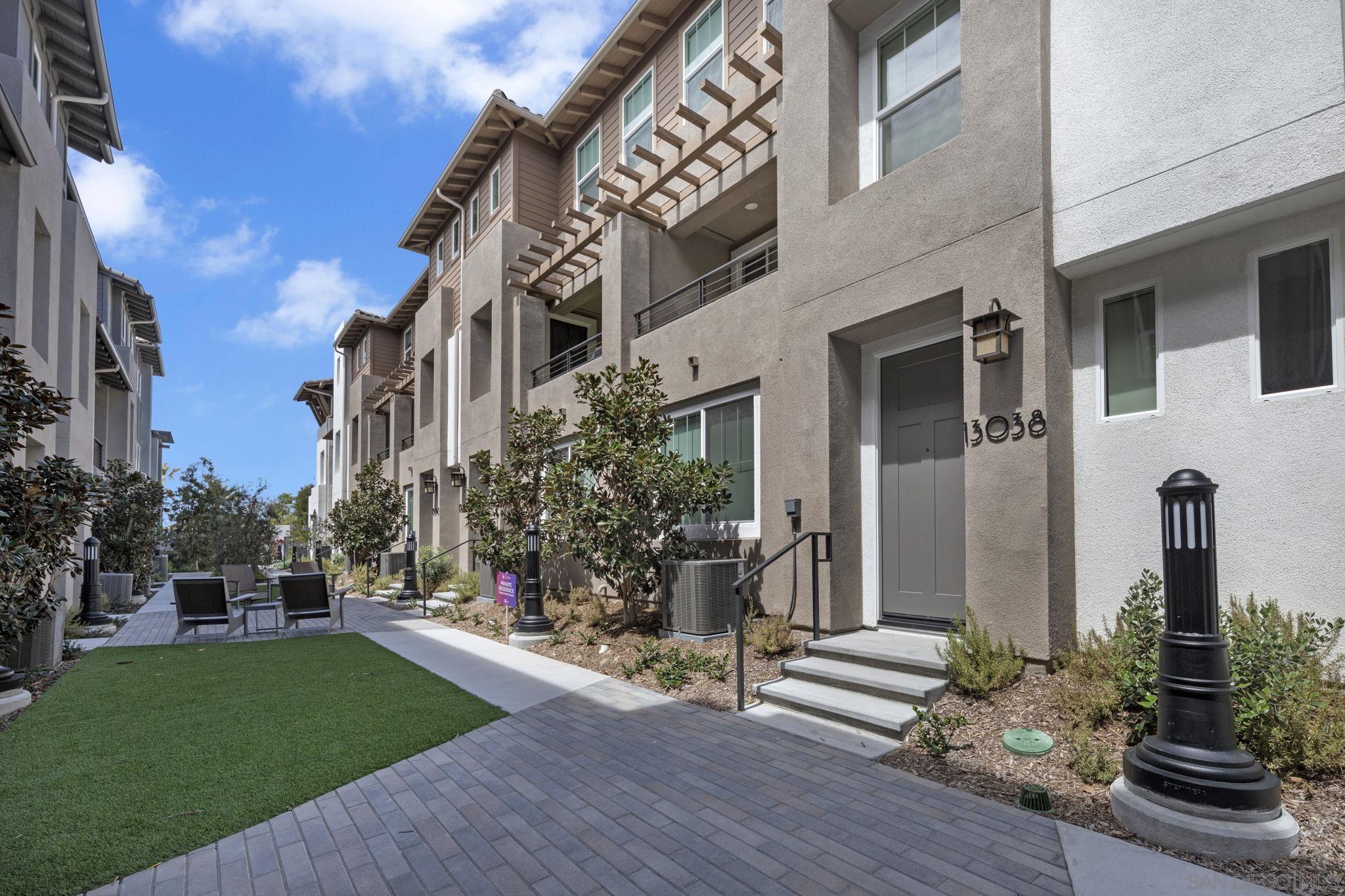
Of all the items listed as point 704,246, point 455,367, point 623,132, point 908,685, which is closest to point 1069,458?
point 908,685

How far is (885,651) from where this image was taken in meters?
6.02

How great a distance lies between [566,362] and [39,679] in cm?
949

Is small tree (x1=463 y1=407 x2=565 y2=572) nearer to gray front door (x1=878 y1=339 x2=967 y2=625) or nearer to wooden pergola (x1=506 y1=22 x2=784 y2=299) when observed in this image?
wooden pergola (x1=506 y1=22 x2=784 y2=299)

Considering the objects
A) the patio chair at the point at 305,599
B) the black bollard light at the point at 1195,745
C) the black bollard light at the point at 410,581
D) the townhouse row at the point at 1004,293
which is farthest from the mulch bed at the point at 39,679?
the black bollard light at the point at 1195,745

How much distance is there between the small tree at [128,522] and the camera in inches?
615

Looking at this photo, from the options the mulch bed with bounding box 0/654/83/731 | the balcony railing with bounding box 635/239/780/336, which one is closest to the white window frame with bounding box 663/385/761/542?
the balcony railing with bounding box 635/239/780/336

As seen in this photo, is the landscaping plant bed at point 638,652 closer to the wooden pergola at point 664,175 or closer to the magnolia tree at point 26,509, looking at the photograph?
the magnolia tree at point 26,509

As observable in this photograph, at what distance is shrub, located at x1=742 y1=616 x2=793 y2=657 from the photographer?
6906 mm

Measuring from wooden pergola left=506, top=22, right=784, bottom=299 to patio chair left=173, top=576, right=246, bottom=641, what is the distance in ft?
25.2

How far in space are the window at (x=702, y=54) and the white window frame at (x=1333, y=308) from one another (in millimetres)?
8246

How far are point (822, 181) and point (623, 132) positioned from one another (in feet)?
22.6

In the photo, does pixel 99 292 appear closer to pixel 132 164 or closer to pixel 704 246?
pixel 132 164

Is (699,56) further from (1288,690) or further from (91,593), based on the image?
(91,593)

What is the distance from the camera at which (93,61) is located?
11797 mm
